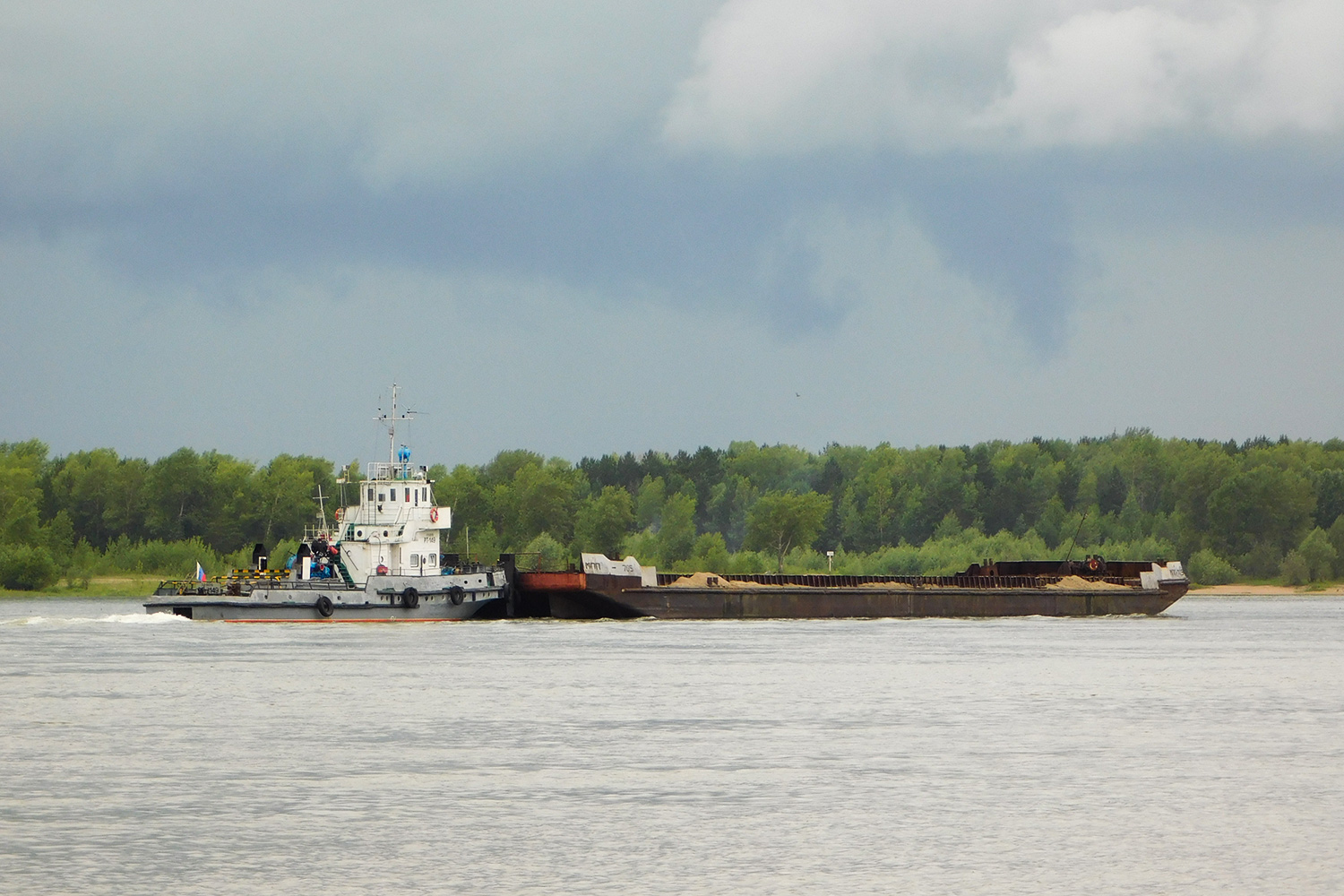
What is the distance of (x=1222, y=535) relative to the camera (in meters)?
144

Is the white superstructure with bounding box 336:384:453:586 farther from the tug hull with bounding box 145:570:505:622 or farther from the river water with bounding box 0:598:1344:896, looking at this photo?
the river water with bounding box 0:598:1344:896

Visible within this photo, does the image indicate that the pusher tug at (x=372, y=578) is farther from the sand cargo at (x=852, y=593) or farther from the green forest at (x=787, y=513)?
the green forest at (x=787, y=513)

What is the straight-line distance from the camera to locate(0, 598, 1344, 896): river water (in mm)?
17609

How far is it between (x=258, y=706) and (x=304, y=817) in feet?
42.6

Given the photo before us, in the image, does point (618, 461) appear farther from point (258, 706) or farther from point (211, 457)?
point (258, 706)

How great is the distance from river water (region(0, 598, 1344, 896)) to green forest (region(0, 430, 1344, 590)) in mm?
81374

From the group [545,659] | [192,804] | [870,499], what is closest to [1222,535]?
[870,499]

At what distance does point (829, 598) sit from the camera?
73.9 meters

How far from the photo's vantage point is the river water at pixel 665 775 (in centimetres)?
1761

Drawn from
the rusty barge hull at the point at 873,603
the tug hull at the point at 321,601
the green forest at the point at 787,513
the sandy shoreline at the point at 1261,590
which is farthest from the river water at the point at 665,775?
the sandy shoreline at the point at 1261,590

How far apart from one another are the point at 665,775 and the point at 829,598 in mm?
50447

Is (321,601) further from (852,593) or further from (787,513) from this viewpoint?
(787,513)

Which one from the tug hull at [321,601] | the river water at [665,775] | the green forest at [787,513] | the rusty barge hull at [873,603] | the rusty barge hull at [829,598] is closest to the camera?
the river water at [665,775]

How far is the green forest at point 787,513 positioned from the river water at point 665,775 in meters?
81.4
